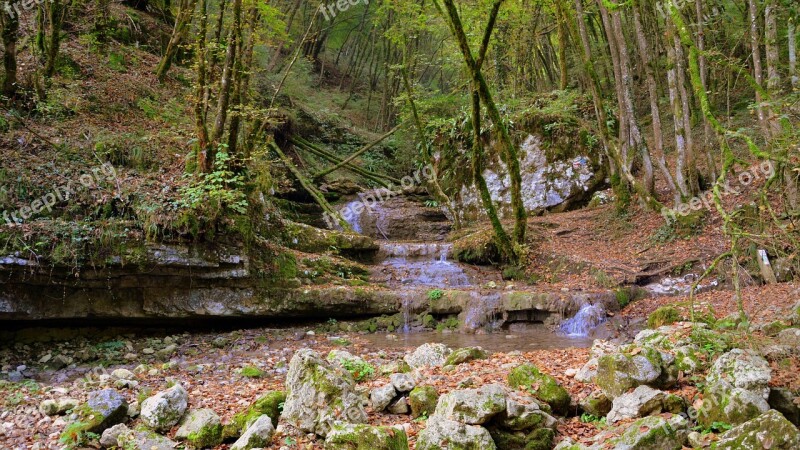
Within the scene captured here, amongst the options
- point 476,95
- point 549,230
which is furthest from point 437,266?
point 476,95

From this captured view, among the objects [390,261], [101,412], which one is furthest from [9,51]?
[390,261]

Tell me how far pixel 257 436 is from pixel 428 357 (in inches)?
113

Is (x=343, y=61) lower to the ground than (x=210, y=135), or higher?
higher

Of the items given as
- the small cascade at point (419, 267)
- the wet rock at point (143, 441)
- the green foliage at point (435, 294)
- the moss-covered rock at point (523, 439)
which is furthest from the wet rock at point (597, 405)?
the small cascade at point (419, 267)

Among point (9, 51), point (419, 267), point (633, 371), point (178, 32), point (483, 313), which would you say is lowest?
point (483, 313)

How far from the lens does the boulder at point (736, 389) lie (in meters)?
3.76

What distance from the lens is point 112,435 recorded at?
14.6 feet

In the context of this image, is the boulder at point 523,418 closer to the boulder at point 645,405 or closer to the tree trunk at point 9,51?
the boulder at point 645,405

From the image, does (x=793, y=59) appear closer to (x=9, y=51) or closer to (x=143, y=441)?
(x=143, y=441)

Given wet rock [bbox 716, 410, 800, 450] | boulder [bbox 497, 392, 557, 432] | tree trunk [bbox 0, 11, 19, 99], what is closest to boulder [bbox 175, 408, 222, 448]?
boulder [bbox 497, 392, 557, 432]

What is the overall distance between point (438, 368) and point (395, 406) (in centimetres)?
109

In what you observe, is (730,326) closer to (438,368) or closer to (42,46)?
(438,368)

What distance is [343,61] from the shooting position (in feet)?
108

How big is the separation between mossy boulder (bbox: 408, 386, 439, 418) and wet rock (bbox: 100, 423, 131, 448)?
2.51m
